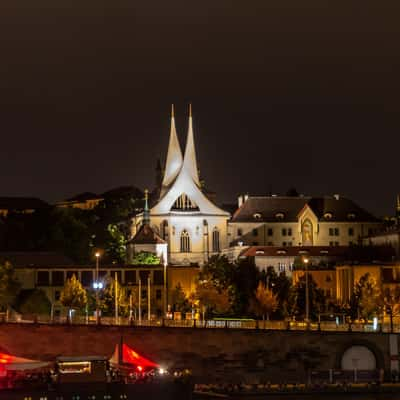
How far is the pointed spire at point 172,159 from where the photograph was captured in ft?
601

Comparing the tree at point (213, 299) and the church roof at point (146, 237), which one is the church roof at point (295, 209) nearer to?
the church roof at point (146, 237)

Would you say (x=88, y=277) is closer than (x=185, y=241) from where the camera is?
Yes

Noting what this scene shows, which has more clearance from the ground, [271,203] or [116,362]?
[271,203]

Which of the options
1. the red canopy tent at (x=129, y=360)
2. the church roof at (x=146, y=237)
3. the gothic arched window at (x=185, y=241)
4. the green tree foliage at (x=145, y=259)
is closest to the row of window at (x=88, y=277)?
the green tree foliage at (x=145, y=259)

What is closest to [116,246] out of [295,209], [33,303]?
[295,209]

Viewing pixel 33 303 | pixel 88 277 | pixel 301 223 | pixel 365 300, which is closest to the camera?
pixel 365 300

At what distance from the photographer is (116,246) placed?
18362 centimetres

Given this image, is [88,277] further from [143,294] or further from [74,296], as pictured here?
[74,296]

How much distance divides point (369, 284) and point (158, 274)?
86.9 ft

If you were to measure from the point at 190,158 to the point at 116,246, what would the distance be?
43.5ft

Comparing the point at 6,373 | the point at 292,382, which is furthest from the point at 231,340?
the point at 6,373

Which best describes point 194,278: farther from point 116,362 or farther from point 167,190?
point 116,362

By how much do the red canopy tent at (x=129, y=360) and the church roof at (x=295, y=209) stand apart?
8280 centimetres

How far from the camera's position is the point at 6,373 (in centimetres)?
8988
